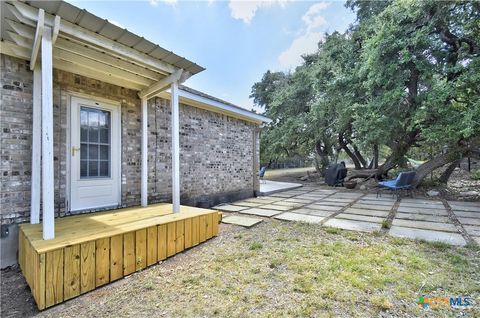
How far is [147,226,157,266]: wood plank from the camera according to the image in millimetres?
2848

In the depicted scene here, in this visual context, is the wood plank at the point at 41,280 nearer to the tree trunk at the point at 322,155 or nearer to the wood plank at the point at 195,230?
the wood plank at the point at 195,230

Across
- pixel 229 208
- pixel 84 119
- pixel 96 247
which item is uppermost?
pixel 84 119

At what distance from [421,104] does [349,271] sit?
7032 mm

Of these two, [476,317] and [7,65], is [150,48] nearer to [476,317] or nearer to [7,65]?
Answer: [7,65]

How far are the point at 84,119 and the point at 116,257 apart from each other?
96.2 inches

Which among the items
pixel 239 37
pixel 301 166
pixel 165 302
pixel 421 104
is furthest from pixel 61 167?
pixel 301 166

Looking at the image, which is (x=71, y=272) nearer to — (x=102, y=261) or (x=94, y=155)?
(x=102, y=261)

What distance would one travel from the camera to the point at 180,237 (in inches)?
129

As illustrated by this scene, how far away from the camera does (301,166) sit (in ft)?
98.4

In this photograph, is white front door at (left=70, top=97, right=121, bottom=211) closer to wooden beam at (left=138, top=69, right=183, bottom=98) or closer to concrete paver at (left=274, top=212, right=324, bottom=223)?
wooden beam at (left=138, top=69, right=183, bottom=98)

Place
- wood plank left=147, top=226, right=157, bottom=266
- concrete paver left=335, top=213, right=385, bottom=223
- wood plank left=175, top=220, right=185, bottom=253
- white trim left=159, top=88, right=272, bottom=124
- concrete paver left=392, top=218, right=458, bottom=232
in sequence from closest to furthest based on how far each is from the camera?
wood plank left=147, top=226, right=157, bottom=266 < wood plank left=175, top=220, right=185, bottom=253 < concrete paver left=392, top=218, right=458, bottom=232 < concrete paver left=335, top=213, right=385, bottom=223 < white trim left=159, top=88, right=272, bottom=124

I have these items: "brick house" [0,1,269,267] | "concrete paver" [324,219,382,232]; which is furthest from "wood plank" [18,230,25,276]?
"concrete paver" [324,219,382,232]

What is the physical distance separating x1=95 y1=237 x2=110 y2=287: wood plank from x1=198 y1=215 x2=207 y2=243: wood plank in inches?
54.7

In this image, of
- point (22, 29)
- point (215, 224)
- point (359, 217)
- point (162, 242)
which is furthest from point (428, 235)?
point (22, 29)
